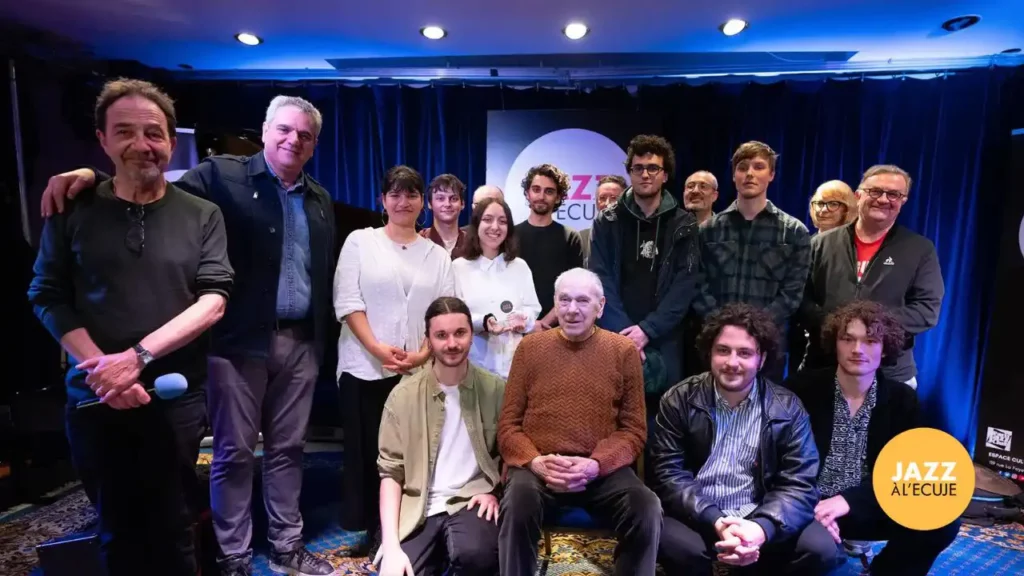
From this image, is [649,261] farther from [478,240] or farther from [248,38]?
[248,38]

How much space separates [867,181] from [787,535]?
170 cm

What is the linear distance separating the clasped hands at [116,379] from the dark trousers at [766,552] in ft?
5.68

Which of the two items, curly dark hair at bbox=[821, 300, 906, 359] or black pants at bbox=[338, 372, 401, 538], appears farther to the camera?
black pants at bbox=[338, 372, 401, 538]

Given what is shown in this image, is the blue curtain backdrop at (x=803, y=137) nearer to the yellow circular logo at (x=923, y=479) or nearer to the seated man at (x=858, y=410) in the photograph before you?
the seated man at (x=858, y=410)

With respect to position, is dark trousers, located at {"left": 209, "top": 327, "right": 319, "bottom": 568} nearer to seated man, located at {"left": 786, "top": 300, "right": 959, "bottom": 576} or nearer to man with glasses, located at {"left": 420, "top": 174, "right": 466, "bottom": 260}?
man with glasses, located at {"left": 420, "top": 174, "right": 466, "bottom": 260}

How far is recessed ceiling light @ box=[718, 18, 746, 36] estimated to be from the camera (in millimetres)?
3422

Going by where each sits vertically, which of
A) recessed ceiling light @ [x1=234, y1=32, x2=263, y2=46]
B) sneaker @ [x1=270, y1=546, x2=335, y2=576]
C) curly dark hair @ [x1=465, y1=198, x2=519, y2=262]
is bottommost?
sneaker @ [x1=270, y1=546, x2=335, y2=576]

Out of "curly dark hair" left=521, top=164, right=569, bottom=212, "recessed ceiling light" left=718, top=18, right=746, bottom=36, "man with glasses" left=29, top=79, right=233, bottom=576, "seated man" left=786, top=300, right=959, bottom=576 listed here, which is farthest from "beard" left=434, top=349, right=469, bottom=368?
"recessed ceiling light" left=718, top=18, right=746, bottom=36

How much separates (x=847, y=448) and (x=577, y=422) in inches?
41.5

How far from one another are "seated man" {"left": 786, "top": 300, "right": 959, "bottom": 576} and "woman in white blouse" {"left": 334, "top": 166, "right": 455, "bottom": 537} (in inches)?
63.1

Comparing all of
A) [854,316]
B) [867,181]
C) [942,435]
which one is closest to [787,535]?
[942,435]

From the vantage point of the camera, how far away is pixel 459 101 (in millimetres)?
4723

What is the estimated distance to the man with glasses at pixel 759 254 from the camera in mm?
2418

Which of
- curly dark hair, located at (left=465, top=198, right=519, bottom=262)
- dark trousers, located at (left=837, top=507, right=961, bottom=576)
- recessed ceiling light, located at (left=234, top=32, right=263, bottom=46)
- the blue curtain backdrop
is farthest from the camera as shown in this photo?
the blue curtain backdrop
